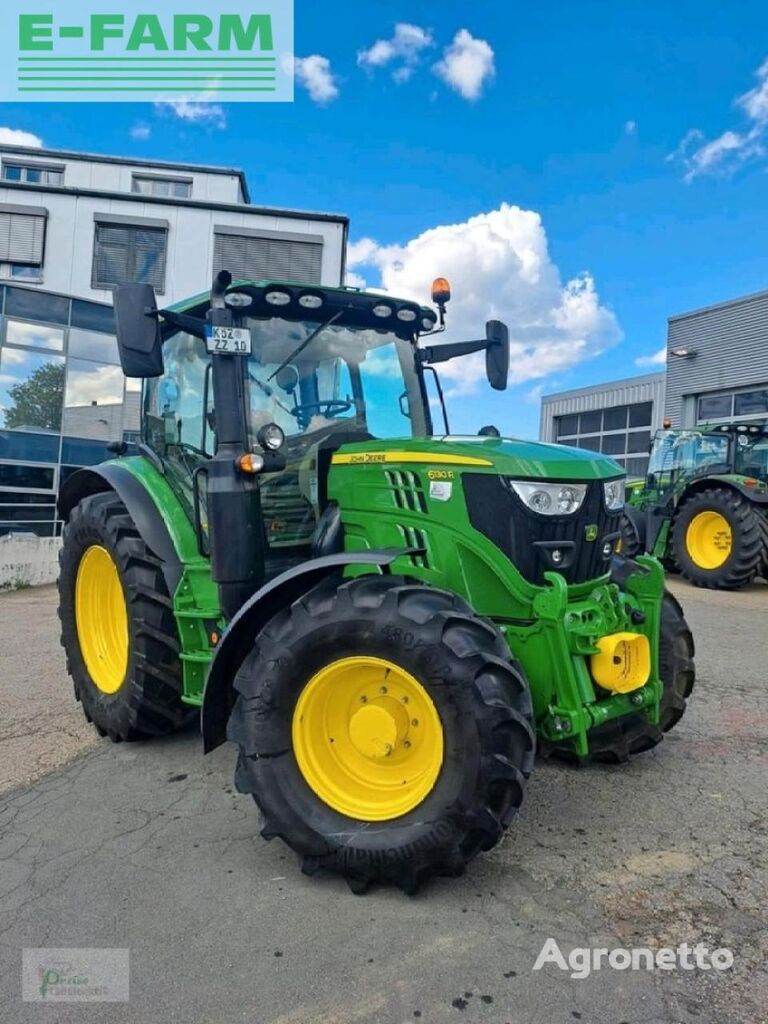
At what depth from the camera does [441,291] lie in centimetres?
395

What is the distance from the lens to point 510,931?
231 centimetres

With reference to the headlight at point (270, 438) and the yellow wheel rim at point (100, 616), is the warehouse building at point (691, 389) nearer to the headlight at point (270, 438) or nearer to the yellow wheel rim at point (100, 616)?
the yellow wheel rim at point (100, 616)

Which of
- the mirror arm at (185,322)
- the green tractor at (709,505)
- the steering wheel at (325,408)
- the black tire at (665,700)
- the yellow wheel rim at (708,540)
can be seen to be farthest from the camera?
the yellow wheel rim at (708,540)

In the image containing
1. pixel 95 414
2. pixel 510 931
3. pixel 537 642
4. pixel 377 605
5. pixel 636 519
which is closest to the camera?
pixel 510 931

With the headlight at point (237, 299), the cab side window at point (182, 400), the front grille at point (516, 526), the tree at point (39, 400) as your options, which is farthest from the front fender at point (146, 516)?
the tree at point (39, 400)

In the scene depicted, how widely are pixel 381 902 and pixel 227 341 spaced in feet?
7.56

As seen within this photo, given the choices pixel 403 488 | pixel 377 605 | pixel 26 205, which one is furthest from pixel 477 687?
pixel 26 205

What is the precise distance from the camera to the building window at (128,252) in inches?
734

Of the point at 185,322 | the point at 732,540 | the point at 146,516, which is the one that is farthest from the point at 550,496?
the point at 732,540

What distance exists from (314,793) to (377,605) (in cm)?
75

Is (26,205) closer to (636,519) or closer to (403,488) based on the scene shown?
(636,519)

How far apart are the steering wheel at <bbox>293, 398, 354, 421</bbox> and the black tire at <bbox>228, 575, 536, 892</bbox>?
3.92ft

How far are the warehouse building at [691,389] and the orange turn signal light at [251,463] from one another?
599 inches

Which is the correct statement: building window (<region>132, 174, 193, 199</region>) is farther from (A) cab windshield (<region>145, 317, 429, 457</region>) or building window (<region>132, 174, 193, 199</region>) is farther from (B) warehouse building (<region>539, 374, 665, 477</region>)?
(A) cab windshield (<region>145, 317, 429, 457</region>)
